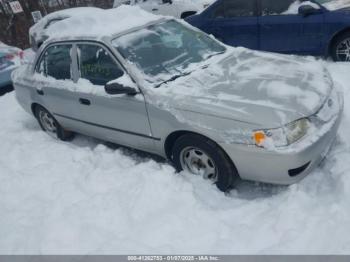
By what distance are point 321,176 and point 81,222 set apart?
7.62ft

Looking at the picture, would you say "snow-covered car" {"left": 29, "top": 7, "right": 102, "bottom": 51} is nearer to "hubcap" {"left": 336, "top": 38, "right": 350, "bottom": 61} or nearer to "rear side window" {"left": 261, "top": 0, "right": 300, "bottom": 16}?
"rear side window" {"left": 261, "top": 0, "right": 300, "bottom": 16}

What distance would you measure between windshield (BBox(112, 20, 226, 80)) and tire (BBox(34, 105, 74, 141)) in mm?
1827

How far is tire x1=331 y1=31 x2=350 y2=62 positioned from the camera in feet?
21.2

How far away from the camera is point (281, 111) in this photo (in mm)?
3344

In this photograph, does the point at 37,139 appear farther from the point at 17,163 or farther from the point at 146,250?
the point at 146,250

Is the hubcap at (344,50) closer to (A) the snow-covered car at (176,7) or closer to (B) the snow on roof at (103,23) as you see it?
(B) the snow on roof at (103,23)

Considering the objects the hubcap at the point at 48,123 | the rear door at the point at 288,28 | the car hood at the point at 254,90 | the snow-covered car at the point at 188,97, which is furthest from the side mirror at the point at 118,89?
the rear door at the point at 288,28

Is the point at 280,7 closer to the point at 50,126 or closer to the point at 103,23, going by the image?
the point at 103,23

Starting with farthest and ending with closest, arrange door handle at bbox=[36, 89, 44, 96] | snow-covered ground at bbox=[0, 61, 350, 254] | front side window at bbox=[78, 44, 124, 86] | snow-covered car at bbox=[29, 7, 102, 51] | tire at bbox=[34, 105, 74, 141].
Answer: snow-covered car at bbox=[29, 7, 102, 51], tire at bbox=[34, 105, 74, 141], door handle at bbox=[36, 89, 44, 96], front side window at bbox=[78, 44, 124, 86], snow-covered ground at bbox=[0, 61, 350, 254]

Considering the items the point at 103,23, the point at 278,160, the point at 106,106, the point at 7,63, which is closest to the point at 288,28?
the point at 103,23

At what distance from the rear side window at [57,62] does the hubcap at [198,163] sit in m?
1.96

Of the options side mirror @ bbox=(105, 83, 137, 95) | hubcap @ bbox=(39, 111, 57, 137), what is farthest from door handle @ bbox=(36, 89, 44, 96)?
side mirror @ bbox=(105, 83, 137, 95)

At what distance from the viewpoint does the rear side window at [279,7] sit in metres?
6.77

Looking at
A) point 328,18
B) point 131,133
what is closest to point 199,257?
point 131,133
